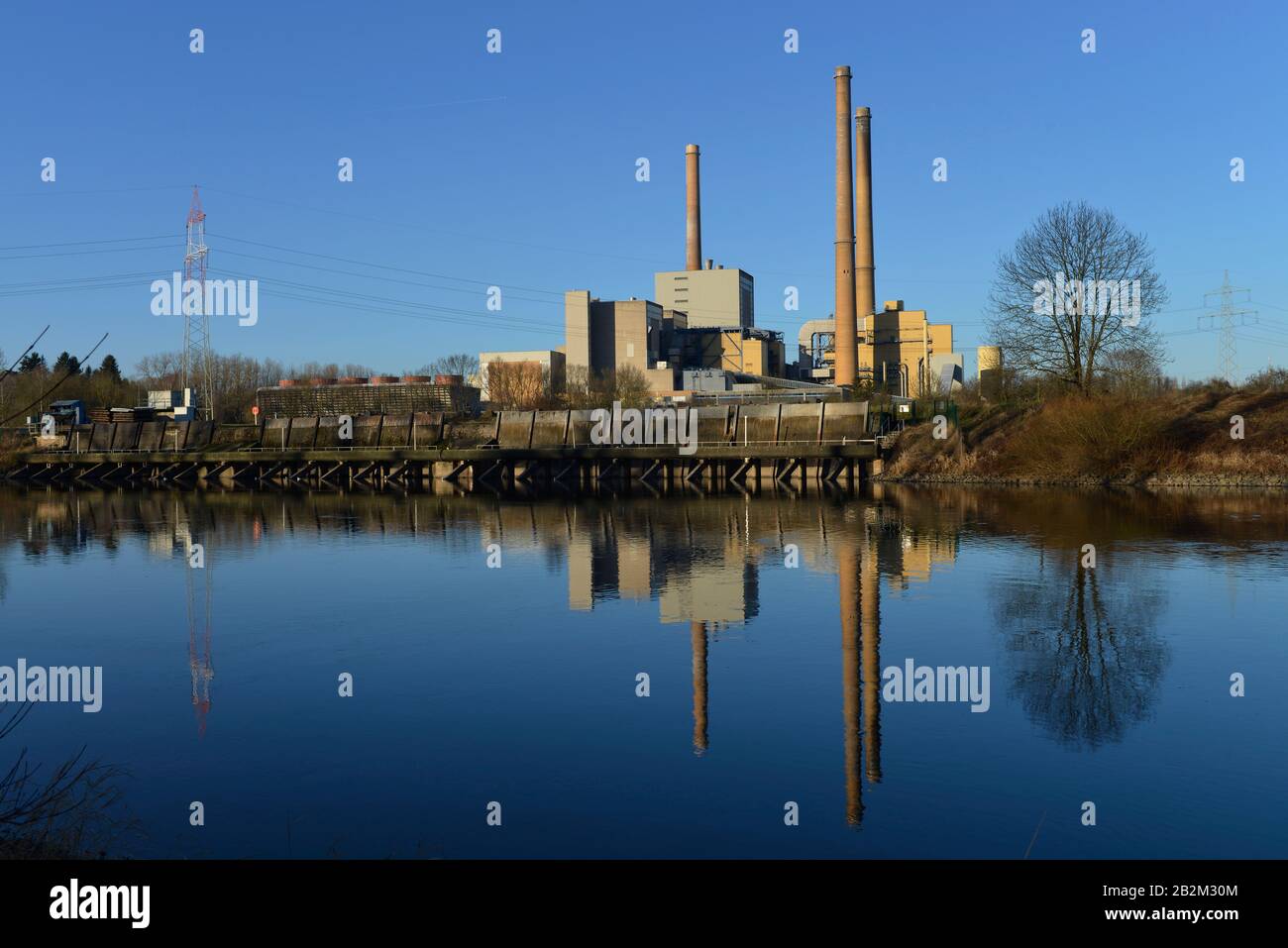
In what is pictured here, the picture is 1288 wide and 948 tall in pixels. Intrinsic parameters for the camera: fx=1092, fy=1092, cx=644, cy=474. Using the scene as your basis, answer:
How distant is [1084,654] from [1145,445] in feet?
112

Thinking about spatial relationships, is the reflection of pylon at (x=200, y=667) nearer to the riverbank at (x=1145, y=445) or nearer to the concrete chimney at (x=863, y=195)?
the riverbank at (x=1145, y=445)

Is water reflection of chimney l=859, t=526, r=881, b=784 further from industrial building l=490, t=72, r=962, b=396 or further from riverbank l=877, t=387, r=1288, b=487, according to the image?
industrial building l=490, t=72, r=962, b=396

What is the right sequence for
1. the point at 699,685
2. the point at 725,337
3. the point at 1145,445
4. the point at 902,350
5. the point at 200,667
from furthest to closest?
the point at 725,337 → the point at 902,350 → the point at 1145,445 → the point at 200,667 → the point at 699,685

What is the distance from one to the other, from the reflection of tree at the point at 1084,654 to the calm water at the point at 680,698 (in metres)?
0.07

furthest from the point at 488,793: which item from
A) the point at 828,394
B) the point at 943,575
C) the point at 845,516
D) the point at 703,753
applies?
the point at 828,394

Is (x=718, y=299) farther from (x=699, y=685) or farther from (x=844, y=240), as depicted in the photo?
(x=699, y=685)

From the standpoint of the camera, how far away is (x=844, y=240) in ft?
221

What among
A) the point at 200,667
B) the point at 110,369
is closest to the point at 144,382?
the point at 110,369

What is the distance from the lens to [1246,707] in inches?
435

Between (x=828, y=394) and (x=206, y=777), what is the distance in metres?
62.1

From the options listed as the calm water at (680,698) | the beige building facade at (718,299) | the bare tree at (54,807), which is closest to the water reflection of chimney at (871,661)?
the calm water at (680,698)

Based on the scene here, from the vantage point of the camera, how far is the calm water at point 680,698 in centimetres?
813

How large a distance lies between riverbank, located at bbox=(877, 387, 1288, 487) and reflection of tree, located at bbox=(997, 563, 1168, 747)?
2703 cm

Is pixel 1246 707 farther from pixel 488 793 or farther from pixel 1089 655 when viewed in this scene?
pixel 488 793
